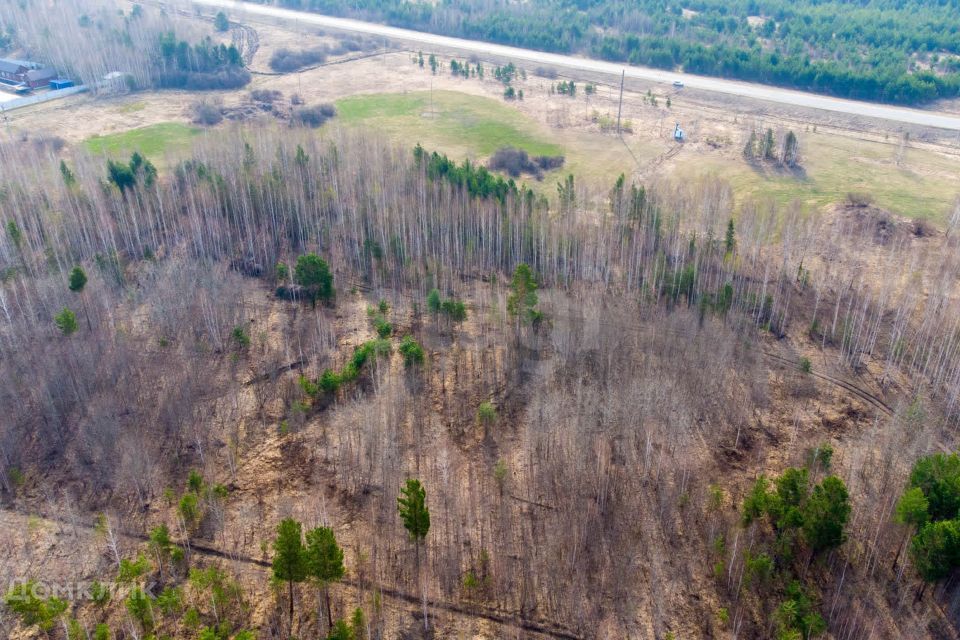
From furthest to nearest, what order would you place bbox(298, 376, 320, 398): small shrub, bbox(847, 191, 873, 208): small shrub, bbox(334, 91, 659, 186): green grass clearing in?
bbox(334, 91, 659, 186): green grass clearing, bbox(847, 191, 873, 208): small shrub, bbox(298, 376, 320, 398): small shrub

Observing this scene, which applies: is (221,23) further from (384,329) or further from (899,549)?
(899,549)

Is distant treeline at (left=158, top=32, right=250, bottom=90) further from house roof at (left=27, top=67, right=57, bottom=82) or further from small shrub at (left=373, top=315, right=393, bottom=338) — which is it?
small shrub at (left=373, top=315, right=393, bottom=338)

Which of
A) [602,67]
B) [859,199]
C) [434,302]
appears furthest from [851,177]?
[434,302]

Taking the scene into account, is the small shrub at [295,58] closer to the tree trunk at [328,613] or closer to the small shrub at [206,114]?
the small shrub at [206,114]

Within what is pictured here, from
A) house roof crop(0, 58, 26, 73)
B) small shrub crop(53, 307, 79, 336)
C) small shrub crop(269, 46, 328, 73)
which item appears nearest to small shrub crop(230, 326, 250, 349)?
small shrub crop(53, 307, 79, 336)

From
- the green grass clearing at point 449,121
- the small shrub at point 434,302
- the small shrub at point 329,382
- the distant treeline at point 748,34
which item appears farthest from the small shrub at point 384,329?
the distant treeline at point 748,34

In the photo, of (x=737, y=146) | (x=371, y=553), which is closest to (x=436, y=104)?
(x=737, y=146)

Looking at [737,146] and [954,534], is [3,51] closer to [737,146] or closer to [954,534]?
[737,146]
